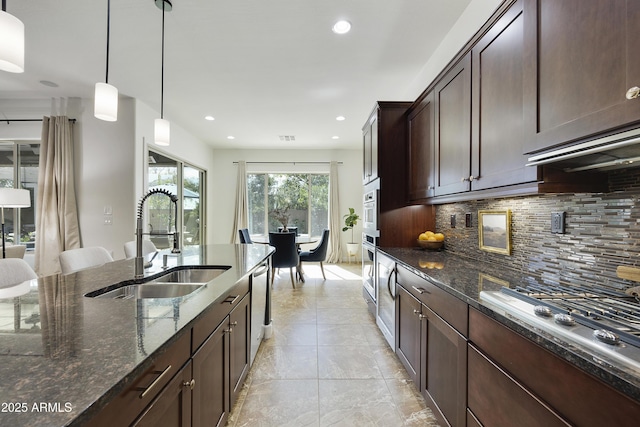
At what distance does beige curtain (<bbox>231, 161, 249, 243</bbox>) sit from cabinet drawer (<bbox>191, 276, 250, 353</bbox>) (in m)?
5.09

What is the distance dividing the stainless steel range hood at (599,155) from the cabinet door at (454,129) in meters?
0.59

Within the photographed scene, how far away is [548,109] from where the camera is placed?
1084 millimetres

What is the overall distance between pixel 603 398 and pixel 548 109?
0.99 metres

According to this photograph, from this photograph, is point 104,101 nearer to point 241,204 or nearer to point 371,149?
point 371,149

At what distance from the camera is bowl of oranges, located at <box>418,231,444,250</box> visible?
8.32ft

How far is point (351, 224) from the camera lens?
6.19m

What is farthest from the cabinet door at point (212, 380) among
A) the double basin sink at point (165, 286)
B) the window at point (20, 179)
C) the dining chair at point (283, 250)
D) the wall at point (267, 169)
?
the wall at point (267, 169)

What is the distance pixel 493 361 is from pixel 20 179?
602 centimetres

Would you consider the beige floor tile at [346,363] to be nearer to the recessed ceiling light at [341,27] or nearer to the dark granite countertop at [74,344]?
the dark granite countertop at [74,344]

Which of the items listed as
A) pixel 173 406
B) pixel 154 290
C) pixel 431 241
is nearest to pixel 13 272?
pixel 154 290

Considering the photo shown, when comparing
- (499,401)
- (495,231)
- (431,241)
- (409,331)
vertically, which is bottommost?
(409,331)

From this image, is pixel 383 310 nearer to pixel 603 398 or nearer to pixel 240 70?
pixel 603 398

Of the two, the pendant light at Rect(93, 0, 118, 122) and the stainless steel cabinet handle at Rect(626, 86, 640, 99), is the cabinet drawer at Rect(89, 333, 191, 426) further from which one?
the pendant light at Rect(93, 0, 118, 122)

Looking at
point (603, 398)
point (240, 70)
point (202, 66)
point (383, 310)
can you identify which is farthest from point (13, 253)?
point (603, 398)
